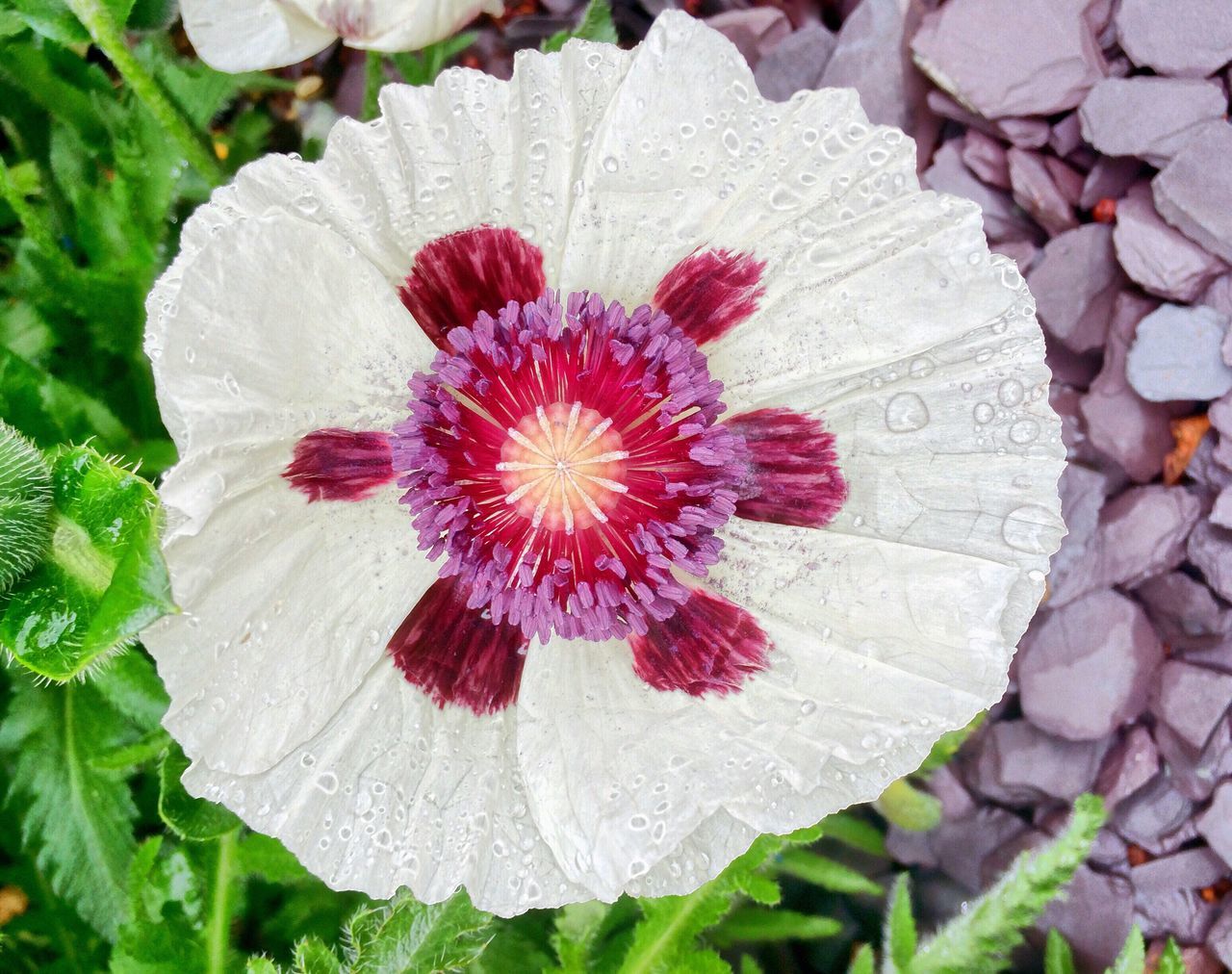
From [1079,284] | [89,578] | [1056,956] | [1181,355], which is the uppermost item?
[89,578]

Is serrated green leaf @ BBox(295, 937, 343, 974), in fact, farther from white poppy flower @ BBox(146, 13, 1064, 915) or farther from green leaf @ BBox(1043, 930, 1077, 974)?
green leaf @ BBox(1043, 930, 1077, 974)

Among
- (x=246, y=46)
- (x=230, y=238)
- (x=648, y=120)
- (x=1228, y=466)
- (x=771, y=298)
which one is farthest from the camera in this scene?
(x=1228, y=466)

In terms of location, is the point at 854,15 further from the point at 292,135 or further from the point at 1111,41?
the point at 292,135

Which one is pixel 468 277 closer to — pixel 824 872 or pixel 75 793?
pixel 75 793

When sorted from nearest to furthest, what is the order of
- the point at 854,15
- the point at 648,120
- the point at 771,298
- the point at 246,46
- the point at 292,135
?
the point at 648,120 < the point at 771,298 < the point at 246,46 < the point at 854,15 < the point at 292,135

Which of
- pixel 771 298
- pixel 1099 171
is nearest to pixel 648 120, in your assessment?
pixel 771 298

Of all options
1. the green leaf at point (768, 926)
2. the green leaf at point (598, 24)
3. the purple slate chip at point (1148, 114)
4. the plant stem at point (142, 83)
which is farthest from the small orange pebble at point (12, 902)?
the purple slate chip at point (1148, 114)

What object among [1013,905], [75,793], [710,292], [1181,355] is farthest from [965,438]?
[75,793]
